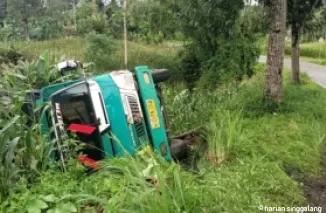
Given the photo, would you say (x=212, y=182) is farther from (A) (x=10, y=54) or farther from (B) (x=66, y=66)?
(A) (x=10, y=54)

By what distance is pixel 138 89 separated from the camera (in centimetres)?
426

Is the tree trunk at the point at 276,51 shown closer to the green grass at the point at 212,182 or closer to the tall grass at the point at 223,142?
the green grass at the point at 212,182

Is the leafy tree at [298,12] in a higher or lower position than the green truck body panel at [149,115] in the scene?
higher

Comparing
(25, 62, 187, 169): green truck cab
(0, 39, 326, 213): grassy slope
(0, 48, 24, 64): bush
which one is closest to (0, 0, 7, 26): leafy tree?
(0, 48, 24, 64): bush

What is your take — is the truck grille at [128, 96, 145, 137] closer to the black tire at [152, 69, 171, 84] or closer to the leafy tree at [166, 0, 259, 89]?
the black tire at [152, 69, 171, 84]

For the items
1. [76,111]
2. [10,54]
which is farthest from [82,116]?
[10,54]

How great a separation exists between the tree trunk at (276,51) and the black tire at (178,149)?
259cm

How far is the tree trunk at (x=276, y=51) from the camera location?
7.08 metres

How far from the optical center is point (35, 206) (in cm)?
263

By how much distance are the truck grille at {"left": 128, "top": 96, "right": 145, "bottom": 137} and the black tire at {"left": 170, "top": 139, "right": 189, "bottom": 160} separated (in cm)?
87

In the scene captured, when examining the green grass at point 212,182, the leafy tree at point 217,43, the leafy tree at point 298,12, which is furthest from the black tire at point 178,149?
the leafy tree at point 217,43

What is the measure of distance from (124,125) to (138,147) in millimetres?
256

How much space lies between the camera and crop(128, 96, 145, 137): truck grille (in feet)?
13.4

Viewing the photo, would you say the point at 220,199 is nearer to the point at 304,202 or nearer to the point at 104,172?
the point at 104,172
